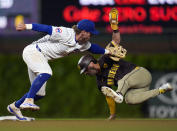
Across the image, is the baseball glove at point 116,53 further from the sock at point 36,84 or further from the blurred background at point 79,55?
the blurred background at point 79,55

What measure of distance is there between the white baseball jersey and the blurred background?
2.75m

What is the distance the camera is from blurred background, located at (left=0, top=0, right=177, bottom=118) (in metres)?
11.0

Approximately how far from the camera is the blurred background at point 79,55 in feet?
36.1

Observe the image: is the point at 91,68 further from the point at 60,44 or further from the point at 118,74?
the point at 60,44

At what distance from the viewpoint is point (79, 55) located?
37.1 ft

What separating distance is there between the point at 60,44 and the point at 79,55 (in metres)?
3.39

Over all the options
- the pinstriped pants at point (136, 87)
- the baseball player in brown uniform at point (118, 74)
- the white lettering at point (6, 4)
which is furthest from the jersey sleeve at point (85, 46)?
the white lettering at point (6, 4)

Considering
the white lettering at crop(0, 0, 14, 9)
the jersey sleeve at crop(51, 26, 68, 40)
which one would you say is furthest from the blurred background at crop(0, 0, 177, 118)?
the jersey sleeve at crop(51, 26, 68, 40)

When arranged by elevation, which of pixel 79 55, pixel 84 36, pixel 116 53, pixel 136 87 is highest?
pixel 84 36

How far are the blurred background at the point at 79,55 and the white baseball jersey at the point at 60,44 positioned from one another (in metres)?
2.75

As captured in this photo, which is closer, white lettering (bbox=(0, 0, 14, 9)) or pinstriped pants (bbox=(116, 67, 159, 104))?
pinstriped pants (bbox=(116, 67, 159, 104))

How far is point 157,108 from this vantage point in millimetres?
11039

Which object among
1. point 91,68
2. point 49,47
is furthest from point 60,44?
point 91,68

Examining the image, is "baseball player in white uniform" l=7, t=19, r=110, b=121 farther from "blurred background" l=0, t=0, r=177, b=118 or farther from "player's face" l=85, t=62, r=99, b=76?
"blurred background" l=0, t=0, r=177, b=118
